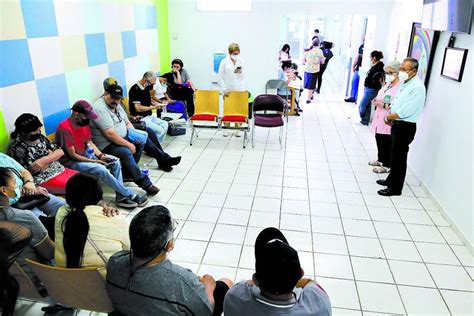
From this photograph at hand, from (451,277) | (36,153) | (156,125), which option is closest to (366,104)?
(156,125)

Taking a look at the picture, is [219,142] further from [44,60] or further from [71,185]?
[71,185]

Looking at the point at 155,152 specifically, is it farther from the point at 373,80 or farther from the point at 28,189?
the point at 373,80

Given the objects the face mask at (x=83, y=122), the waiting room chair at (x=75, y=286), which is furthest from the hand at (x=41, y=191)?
the waiting room chair at (x=75, y=286)

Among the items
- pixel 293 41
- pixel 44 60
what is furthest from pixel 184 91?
pixel 293 41

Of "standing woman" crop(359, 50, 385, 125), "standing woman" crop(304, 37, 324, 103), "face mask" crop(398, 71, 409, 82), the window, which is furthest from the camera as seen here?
"standing woman" crop(304, 37, 324, 103)

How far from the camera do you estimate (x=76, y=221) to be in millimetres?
1872

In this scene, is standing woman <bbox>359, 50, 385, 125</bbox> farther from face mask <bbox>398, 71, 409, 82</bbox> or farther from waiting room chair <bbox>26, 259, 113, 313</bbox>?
waiting room chair <bbox>26, 259, 113, 313</bbox>

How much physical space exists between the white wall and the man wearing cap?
13.3 ft

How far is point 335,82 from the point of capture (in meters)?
12.2

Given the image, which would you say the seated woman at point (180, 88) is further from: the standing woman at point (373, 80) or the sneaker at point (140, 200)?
the standing woman at point (373, 80)

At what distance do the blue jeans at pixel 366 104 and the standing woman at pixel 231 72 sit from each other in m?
2.43

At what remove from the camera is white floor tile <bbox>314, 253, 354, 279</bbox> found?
289 centimetres

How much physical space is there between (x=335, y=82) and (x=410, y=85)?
338 inches

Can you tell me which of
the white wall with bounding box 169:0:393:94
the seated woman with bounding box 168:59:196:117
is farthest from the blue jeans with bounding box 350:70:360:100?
the seated woman with bounding box 168:59:196:117
